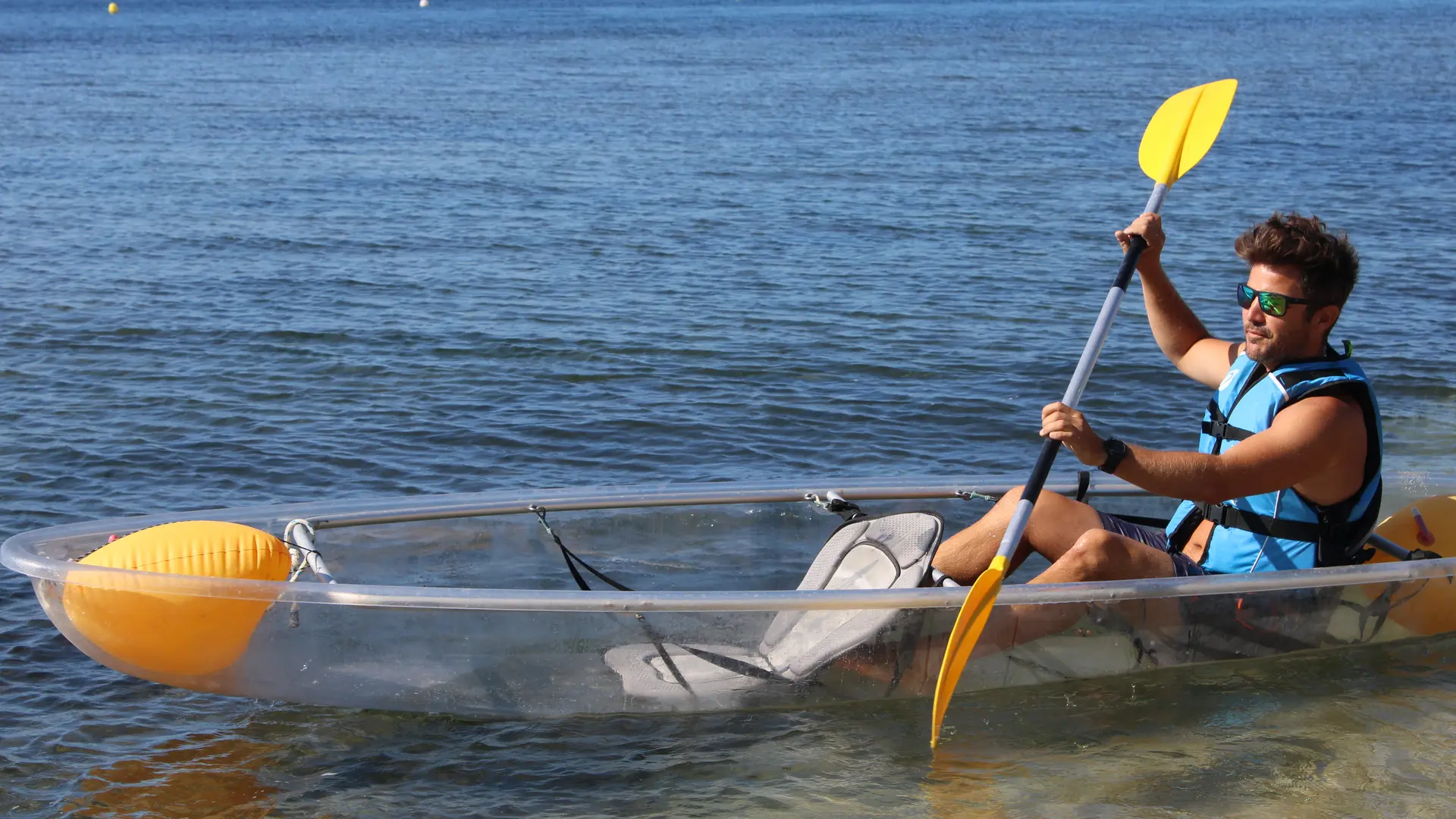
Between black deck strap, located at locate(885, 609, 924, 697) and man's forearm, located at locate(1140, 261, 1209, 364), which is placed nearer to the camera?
black deck strap, located at locate(885, 609, 924, 697)

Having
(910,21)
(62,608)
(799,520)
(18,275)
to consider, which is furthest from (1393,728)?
(910,21)

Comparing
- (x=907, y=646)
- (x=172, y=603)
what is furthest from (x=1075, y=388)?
(x=172, y=603)

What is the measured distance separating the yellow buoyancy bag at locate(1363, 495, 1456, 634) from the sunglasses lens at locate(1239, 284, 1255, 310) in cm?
109

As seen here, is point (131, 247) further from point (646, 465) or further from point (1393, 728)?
point (1393, 728)

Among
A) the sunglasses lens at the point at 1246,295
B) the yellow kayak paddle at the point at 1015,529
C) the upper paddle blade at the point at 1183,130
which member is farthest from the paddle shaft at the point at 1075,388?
the upper paddle blade at the point at 1183,130

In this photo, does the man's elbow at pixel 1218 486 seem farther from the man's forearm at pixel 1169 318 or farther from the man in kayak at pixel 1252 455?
the man's forearm at pixel 1169 318

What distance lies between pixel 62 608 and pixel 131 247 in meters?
8.58

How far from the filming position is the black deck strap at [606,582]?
4.14 metres

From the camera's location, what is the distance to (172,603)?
13.0 feet

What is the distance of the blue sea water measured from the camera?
421 cm

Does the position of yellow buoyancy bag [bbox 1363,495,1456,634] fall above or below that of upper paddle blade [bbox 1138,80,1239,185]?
below

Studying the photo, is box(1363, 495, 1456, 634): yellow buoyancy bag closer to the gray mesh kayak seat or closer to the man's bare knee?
the man's bare knee

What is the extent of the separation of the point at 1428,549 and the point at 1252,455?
Result: 1435 millimetres

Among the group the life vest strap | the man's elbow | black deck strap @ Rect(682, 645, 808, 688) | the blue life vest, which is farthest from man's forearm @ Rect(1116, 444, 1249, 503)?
black deck strap @ Rect(682, 645, 808, 688)
